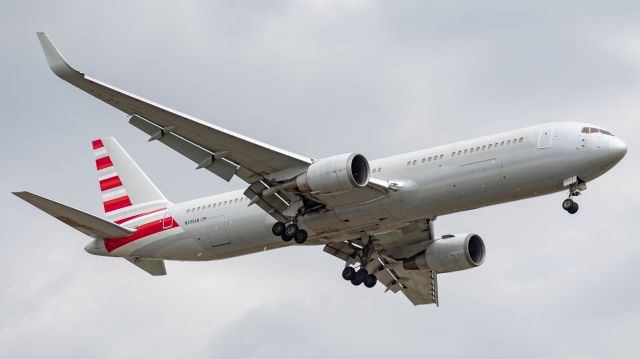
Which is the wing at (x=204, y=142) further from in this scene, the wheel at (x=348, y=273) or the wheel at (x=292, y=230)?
the wheel at (x=348, y=273)

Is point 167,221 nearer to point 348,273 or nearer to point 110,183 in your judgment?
point 110,183

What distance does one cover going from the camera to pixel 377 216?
46.6 meters

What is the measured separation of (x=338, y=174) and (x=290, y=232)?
429 cm

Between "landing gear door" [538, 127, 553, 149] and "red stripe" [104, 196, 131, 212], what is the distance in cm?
2015

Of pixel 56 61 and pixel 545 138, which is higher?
pixel 545 138

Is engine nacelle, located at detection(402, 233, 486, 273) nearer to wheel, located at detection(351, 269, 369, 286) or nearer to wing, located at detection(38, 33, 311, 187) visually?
wheel, located at detection(351, 269, 369, 286)

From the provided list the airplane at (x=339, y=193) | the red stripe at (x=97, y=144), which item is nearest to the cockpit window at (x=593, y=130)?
the airplane at (x=339, y=193)

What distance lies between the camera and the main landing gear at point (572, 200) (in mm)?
44594

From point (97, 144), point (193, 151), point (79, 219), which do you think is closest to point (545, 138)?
point (193, 151)

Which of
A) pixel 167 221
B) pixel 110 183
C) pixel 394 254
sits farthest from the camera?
pixel 110 183

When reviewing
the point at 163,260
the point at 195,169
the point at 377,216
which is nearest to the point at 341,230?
the point at 377,216

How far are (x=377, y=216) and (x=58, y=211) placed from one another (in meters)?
12.9

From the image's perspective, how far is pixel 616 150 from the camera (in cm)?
4391

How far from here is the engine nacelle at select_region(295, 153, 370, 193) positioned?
4444 centimetres
